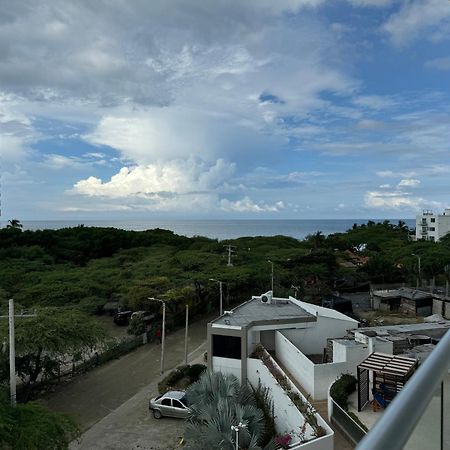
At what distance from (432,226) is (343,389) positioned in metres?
86.8

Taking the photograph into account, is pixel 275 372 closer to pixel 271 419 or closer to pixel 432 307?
pixel 271 419

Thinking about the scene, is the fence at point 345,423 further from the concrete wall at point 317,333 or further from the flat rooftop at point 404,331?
the concrete wall at point 317,333

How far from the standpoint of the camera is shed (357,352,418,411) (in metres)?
11.6

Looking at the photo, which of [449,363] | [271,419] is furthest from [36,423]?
[449,363]

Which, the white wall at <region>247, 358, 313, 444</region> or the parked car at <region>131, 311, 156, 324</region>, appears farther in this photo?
the parked car at <region>131, 311, 156, 324</region>

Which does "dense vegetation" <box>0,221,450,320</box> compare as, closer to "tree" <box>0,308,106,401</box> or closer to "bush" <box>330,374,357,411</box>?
"tree" <box>0,308,106,401</box>

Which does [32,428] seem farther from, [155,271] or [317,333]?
[155,271]

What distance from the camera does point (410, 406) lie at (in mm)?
931

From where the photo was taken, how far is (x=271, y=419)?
47.3 ft

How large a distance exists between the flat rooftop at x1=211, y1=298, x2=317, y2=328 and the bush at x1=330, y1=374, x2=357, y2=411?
4.97 meters

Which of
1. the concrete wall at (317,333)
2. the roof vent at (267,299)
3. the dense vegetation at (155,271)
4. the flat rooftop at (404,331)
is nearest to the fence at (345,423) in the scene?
the flat rooftop at (404,331)

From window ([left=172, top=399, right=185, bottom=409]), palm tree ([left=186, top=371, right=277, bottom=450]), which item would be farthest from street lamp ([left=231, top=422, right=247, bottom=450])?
window ([left=172, top=399, right=185, bottom=409])

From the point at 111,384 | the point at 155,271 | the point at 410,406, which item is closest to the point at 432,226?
the point at 155,271

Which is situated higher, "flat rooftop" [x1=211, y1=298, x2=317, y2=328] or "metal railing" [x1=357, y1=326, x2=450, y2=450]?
"metal railing" [x1=357, y1=326, x2=450, y2=450]
